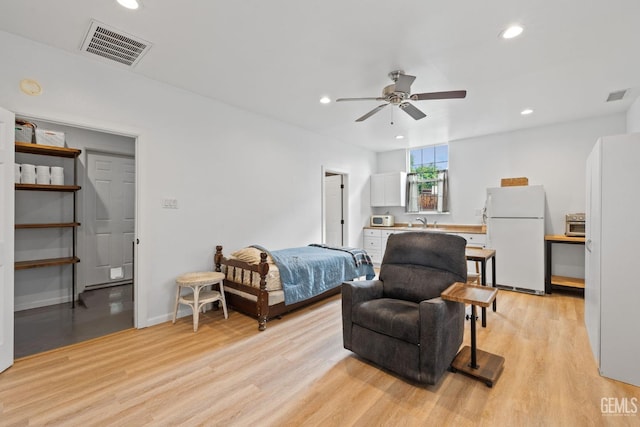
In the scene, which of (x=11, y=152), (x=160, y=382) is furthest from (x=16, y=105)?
(x=160, y=382)

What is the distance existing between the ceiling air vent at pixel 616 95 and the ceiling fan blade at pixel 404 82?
2.84m

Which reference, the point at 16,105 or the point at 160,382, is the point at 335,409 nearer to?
the point at 160,382

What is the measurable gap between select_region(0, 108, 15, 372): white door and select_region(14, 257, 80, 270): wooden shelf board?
130 cm

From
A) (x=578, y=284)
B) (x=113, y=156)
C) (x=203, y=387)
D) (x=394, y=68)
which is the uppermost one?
(x=394, y=68)

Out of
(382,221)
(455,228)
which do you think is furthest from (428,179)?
(382,221)

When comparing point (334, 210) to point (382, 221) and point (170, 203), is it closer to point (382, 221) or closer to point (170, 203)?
point (382, 221)

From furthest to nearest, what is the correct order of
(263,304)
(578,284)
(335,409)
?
(578,284)
(263,304)
(335,409)

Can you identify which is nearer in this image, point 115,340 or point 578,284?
point 115,340

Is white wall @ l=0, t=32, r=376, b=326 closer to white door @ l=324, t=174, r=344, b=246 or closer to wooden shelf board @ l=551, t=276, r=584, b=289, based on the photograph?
white door @ l=324, t=174, r=344, b=246

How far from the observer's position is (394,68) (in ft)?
9.27

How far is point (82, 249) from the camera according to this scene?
4.17 metres

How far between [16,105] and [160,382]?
8.56 feet

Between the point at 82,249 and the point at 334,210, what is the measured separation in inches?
177

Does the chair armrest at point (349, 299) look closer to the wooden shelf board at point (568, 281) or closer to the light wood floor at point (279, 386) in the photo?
the light wood floor at point (279, 386)
